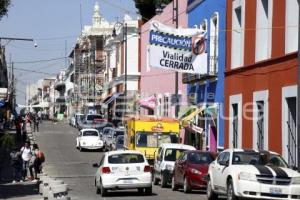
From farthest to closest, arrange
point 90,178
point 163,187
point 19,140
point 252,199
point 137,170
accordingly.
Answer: point 19,140 → point 90,178 → point 163,187 → point 137,170 → point 252,199

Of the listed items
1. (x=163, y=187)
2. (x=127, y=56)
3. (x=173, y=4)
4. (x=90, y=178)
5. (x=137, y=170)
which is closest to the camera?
(x=137, y=170)

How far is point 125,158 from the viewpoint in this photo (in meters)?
25.5

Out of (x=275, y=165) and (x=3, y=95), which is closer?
(x=275, y=165)

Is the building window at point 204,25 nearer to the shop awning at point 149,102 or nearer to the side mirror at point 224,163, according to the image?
the shop awning at point 149,102

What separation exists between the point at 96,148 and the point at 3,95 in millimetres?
7779

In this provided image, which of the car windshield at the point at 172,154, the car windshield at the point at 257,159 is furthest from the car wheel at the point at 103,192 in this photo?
the car windshield at the point at 257,159

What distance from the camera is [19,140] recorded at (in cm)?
5812

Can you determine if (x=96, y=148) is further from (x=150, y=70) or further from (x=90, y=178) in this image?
(x=90, y=178)

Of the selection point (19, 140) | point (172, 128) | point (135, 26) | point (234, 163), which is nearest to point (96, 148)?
point (19, 140)

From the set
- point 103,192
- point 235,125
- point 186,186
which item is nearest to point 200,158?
point 186,186

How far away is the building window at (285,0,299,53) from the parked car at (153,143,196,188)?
596cm

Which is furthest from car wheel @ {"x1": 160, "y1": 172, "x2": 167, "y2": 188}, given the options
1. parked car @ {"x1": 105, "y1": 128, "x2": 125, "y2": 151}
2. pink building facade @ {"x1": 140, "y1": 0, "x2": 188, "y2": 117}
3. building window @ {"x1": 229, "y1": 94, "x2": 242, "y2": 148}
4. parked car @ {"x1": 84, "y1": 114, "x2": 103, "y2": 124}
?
parked car @ {"x1": 84, "y1": 114, "x2": 103, "y2": 124}

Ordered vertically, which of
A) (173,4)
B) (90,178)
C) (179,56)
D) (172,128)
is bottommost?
(90,178)

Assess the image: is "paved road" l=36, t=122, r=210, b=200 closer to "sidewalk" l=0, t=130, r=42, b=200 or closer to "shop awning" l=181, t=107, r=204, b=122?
"sidewalk" l=0, t=130, r=42, b=200
